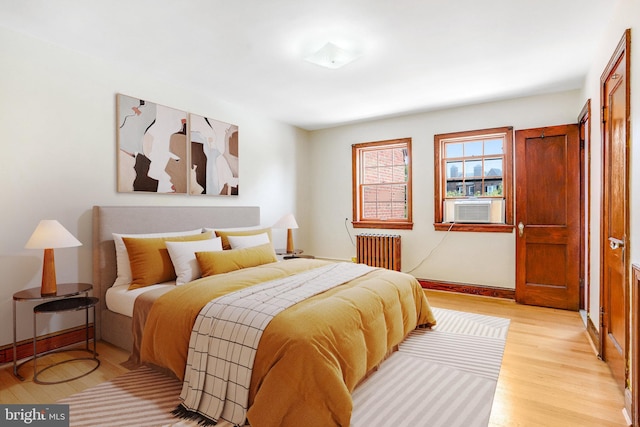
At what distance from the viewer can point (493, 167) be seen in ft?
14.9

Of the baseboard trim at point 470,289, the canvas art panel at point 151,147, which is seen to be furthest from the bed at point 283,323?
the baseboard trim at point 470,289

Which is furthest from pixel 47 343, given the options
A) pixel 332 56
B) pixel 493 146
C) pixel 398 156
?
pixel 493 146

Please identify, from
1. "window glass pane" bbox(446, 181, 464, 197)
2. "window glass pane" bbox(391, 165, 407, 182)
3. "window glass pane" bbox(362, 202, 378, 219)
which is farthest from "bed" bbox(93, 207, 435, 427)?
"window glass pane" bbox(391, 165, 407, 182)

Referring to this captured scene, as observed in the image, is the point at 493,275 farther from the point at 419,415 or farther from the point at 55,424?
the point at 55,424

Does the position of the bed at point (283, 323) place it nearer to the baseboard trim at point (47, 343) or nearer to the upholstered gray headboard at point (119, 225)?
the upholstered gray headboard at point (119, 225)

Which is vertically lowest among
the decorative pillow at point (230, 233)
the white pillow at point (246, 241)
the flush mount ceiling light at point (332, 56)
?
the white pillow at point (246, 241)

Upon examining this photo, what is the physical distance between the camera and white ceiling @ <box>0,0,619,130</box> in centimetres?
237

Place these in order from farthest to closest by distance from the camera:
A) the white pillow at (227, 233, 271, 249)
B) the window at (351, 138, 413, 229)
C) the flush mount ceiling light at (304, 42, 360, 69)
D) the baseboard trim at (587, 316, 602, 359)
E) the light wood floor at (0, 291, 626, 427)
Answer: the window at (351, 138, 413, 229) → the white pillow at (227, 233, 271, 249) → the flush mount ceiling light at (304, 42, 360, 69) → the baseboard trim at (587, 316, 602, 359) → the light wood floor at (0, 291, 626, 427)

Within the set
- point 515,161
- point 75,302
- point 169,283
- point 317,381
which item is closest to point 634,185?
point 317,381

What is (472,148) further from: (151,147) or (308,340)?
(151,147)

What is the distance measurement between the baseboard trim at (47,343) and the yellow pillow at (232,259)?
4.04 feet

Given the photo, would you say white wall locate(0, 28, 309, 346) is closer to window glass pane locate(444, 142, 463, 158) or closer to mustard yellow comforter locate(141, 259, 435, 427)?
mustard yellow comforter locate(141, 259, 435, 427)

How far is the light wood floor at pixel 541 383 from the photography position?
76.3 inches

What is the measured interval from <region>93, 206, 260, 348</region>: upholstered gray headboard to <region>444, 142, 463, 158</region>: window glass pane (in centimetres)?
343
